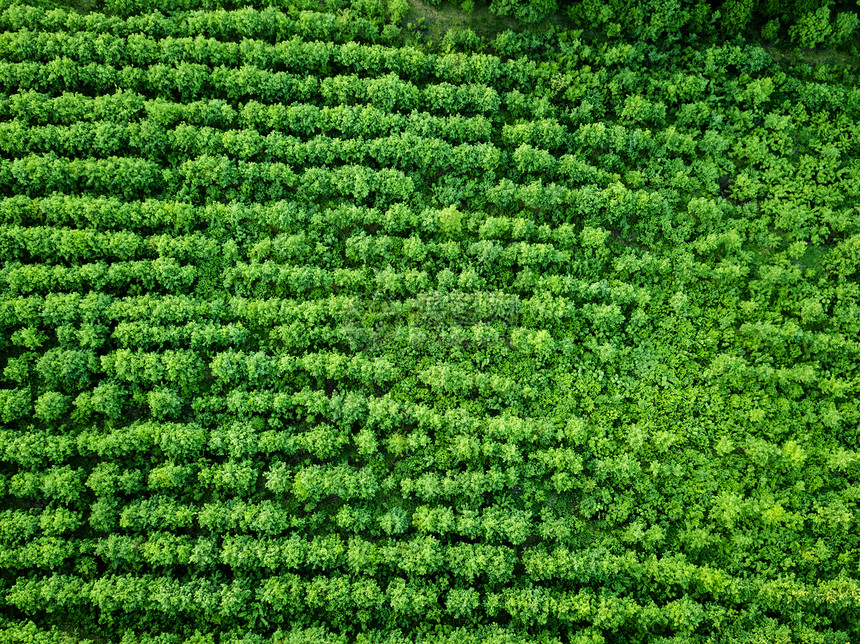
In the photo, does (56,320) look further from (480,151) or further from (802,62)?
(802,62)

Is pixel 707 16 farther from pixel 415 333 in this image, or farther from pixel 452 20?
pixel 415 333

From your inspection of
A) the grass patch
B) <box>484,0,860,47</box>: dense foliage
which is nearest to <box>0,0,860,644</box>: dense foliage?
<box>484,0,860,47</box>: dense foliage

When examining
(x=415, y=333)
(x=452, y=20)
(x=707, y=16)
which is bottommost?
(x=415, y=333)

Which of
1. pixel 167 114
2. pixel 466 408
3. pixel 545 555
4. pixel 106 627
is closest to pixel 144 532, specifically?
pixel 106 627

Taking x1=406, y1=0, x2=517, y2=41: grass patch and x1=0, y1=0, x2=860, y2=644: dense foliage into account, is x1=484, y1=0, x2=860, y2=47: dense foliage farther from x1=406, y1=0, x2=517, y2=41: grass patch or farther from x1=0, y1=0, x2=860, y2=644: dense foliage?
x1=0, y1=0, x2=860, y2=644: dense foliage

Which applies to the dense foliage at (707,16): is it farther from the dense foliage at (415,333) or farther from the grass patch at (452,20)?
the dense foliage at (415,333)

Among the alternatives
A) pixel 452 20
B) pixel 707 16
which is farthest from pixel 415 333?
pixel 707 16

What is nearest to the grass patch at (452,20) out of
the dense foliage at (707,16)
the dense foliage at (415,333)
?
the dense foliage at (707,16)

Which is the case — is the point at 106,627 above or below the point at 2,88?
below
